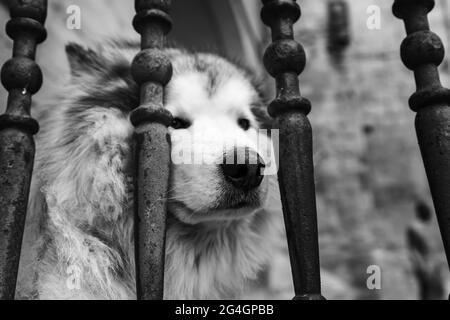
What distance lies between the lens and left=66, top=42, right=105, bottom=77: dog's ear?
1.98 m

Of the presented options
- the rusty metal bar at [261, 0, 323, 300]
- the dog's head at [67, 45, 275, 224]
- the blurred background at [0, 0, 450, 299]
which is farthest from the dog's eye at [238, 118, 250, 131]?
the blurred background at [0, 0, 450, 299]

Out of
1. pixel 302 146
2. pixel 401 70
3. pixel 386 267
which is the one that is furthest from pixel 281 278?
pixel 401 70

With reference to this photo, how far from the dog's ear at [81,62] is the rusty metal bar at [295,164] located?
1083mm

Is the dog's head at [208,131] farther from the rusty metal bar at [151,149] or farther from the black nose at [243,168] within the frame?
the rusty metal bar at [151,149]

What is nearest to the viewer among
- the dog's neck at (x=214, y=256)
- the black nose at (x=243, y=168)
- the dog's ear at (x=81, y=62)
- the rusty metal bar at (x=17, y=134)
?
the rusty metal bar at (x=17, y=134)

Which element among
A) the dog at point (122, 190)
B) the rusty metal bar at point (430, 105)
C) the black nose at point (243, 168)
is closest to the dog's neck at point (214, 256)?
the dog at point (122, 190)

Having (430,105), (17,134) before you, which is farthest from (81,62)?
(430,105)

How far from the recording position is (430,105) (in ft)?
3.24

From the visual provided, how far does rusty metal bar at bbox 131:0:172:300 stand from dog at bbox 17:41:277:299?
15.3 inches

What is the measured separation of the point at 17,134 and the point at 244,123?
1230 millimetres

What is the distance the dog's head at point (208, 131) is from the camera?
156cm

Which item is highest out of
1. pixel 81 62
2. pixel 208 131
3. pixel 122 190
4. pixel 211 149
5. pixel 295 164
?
pixel 81 62

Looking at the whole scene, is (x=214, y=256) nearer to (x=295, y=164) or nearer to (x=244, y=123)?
(x=244, y=123)

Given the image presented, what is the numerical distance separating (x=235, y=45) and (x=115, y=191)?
10.4 feet
